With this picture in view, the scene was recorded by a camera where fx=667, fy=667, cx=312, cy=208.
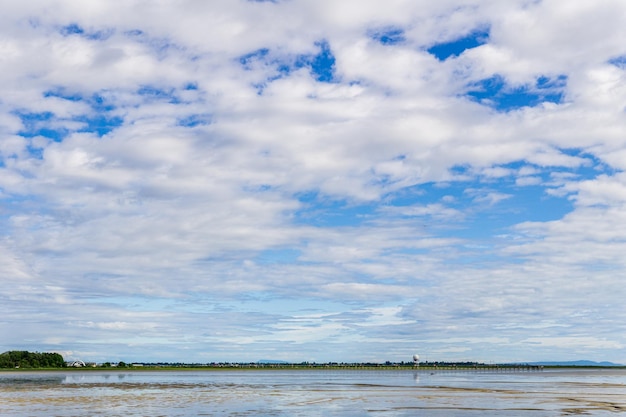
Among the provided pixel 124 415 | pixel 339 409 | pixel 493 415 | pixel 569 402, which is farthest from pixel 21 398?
pixel 569 402

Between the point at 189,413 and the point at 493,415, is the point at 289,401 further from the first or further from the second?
the point at 493,415

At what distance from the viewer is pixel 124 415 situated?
48.3m

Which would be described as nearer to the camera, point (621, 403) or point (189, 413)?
point (189, 413)

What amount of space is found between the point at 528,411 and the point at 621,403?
1501 cm

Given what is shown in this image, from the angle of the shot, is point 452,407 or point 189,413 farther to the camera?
point 452,407

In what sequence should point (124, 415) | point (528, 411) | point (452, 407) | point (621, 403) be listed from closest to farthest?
point (124, 415) → point (528, 411) → point (452, 407) → point (621, 403)

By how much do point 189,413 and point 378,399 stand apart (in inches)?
930

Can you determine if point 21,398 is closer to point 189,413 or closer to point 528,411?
point 189,413

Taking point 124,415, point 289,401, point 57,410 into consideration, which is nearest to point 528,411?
point 289,401

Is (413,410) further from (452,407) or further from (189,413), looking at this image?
(189,413)

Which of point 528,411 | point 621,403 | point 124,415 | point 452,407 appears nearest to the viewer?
point 124,415

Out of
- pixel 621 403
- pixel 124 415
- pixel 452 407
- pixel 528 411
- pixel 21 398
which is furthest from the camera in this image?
pixel 21 398

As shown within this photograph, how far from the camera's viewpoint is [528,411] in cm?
5253

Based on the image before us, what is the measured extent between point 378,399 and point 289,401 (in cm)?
955
